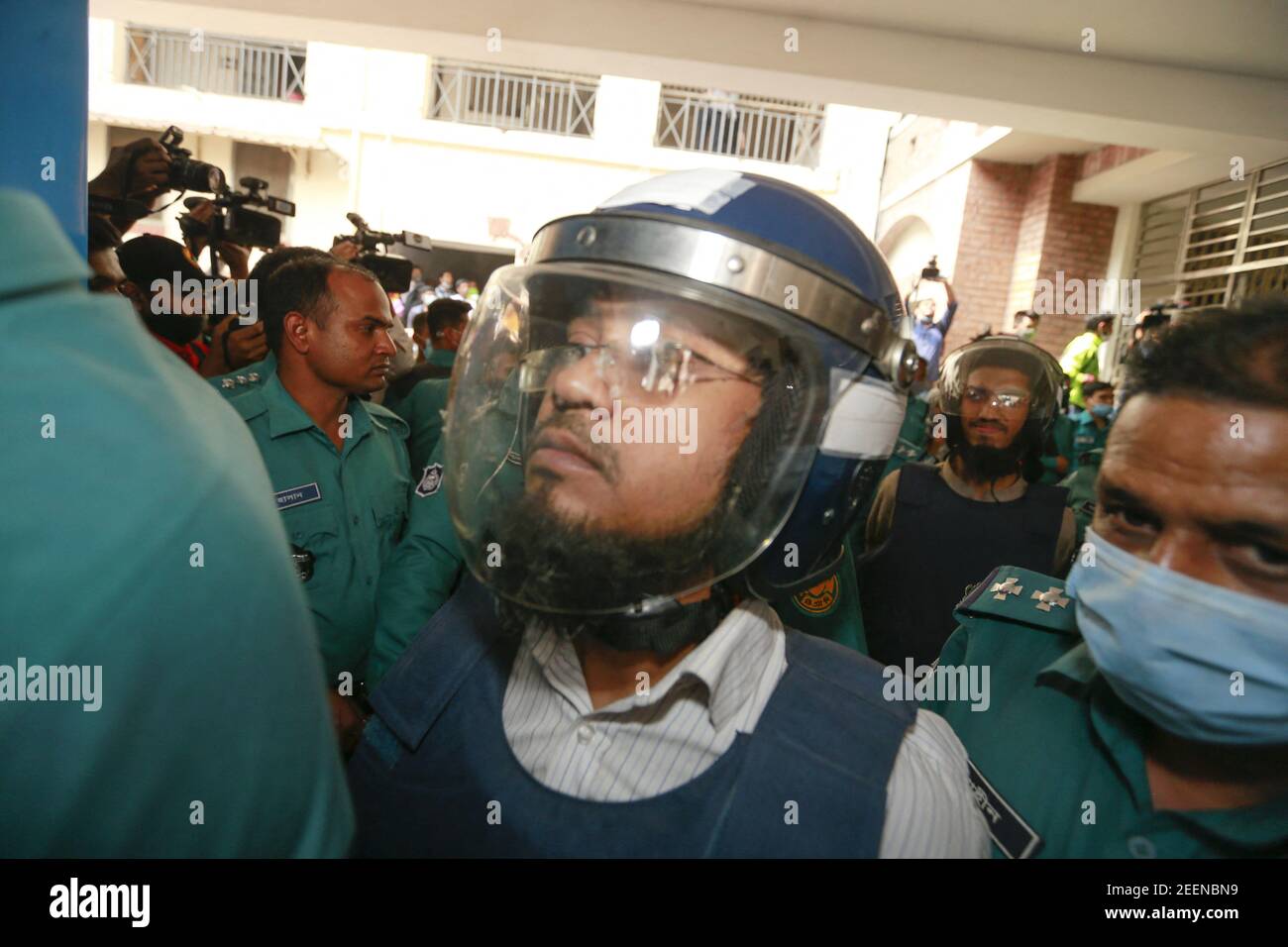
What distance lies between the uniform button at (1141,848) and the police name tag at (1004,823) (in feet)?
0.36

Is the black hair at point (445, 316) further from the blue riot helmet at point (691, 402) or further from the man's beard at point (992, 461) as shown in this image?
the blue riot helmet at point (691, 402)

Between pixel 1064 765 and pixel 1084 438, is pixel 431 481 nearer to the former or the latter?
pixel 1064 765

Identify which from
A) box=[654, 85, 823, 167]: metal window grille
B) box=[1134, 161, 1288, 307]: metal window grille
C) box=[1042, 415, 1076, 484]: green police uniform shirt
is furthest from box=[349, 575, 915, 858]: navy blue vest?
box=[654, 85, 823, 167]: metal window grille

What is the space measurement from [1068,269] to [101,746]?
33.2 feet

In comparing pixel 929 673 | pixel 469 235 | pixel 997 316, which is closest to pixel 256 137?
pixel 469 235

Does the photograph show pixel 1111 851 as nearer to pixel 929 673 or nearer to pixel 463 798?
pixel 929 673

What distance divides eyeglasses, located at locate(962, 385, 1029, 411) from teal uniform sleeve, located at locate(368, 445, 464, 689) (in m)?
1.84

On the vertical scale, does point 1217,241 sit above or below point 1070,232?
below

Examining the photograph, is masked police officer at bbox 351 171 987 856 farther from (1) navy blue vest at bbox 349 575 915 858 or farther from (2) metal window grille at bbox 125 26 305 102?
(2) metal window grille at bbox 125 26 305 102

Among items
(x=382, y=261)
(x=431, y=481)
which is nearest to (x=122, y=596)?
(x=431, y=481)

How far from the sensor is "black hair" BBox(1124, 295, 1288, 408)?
98cm

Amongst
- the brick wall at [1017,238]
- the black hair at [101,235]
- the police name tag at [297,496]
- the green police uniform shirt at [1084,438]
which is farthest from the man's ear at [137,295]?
the brick wall at [1017,238]

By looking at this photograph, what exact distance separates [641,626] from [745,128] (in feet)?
50.5

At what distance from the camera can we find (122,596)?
42 centimetres
